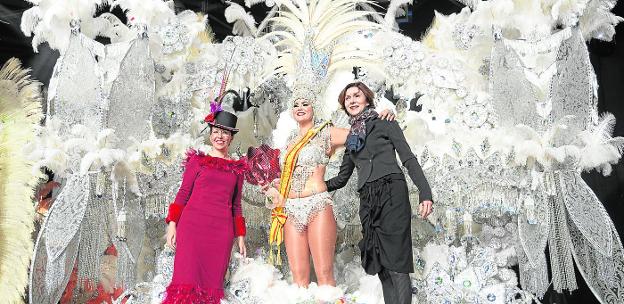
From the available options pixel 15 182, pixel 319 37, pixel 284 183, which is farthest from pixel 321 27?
pixel 15 182

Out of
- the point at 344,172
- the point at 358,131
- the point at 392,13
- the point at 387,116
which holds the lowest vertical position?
the point at 344,172

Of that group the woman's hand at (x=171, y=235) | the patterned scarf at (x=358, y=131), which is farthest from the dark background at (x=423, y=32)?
the woman's hand at (x=171, y=235)

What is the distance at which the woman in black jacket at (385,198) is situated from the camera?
352 centimetres

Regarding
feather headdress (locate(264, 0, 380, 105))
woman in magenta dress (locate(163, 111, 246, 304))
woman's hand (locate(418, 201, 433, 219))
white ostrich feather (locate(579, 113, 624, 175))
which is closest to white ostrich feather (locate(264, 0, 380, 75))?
feather headdress (locate(264, 0, 380, 105))

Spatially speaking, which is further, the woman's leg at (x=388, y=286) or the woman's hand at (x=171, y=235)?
the woman's hand at (x=171, y=235)

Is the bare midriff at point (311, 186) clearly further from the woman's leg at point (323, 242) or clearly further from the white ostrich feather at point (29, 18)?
the white ostrich feather at point (29, 18)

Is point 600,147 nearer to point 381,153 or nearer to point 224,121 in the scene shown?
point 381,153

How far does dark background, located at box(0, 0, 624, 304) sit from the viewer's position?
16.3 feet

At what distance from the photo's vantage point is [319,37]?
5.28 m

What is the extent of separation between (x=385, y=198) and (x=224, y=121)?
4.45ft

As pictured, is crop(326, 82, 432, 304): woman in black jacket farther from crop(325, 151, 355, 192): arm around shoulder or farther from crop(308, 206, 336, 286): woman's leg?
crop(308, 206, 336, 286): woman's leg

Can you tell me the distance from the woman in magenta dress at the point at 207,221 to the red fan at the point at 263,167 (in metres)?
0.22

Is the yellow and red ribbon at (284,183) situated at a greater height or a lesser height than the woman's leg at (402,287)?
greater

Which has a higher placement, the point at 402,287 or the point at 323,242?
the point at 323,242
